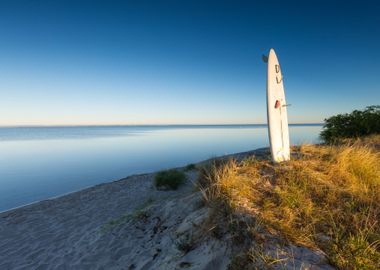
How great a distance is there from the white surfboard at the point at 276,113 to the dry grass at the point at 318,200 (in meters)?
0.45

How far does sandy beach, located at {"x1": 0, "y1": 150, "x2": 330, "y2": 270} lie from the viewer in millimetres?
2750

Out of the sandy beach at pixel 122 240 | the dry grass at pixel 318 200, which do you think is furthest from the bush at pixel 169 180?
the dry grass at pixel 318 200

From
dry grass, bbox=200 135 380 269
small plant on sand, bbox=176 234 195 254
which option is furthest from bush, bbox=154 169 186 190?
small plant on sand, bbox=176 234 195 254

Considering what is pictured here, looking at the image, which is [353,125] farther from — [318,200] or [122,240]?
[122,240]

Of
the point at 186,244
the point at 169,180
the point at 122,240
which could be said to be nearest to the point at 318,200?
the point at 186,244

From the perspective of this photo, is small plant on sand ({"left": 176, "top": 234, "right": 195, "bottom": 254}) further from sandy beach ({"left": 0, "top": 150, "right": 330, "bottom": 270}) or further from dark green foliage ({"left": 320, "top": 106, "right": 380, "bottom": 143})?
dark green foliage ({"left": 320, "top": 106, "right": 380, "bottom": 143})

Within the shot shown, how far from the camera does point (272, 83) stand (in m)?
5.26

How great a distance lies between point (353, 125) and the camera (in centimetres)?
1256

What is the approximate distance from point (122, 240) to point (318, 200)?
3877 mm

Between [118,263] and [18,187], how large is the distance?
41.5 ft

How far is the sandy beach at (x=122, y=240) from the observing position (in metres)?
2.75

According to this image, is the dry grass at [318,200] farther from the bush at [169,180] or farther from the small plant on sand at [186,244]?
the bush at [169,180]

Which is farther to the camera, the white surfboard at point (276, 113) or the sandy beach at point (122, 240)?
the white surfboard at point (276, 113)

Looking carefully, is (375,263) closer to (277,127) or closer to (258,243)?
(258,243)
